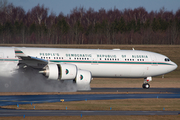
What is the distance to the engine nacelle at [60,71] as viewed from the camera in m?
26.0

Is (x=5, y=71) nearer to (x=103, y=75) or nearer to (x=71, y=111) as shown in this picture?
(x=103, y=75)

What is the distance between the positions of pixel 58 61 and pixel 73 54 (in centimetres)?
165

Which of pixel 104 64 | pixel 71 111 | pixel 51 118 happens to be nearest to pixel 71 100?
pixel 71 111

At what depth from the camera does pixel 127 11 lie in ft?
466

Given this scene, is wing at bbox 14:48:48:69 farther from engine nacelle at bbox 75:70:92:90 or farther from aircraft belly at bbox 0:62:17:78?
engine nacelle at bbox 75:70:92:90

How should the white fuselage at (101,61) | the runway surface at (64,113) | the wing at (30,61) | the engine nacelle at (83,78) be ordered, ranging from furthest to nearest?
the white fuselage at (101,61) → the engine nacelle at (83,78) → the wing at (30,61) → the runway surface at (64,113)

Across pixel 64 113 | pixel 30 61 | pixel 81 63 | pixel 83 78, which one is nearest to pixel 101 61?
pixel 81 63

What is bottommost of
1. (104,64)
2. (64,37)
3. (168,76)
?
(168,76)

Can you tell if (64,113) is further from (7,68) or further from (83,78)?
(7,68)

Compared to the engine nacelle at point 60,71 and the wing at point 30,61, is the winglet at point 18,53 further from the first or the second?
the engine nacelle at point 60,71

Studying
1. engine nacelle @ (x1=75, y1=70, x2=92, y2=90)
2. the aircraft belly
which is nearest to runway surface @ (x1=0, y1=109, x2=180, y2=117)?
engine nacelle @ (x1=75, y1=70, x2=92, y2=90)

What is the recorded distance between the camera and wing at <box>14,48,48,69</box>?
26334 mm

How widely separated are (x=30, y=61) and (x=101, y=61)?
700 cm

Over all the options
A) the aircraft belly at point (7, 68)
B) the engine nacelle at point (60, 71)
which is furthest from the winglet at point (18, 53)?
the engine nacelle at point (60, 71)
